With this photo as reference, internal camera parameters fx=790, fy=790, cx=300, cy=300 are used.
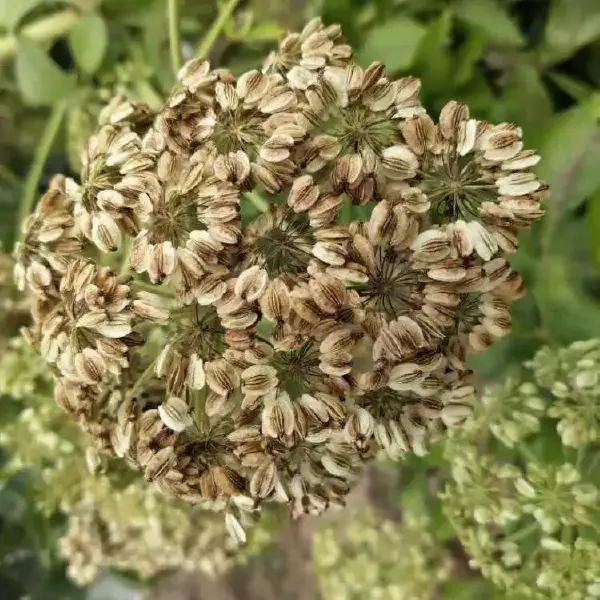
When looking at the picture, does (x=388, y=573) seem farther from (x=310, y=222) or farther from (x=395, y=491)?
(x=310, y=222)

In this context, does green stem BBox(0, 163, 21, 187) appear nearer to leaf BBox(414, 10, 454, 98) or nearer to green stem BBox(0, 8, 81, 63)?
green stem BBox(0, 8, 81, 63)

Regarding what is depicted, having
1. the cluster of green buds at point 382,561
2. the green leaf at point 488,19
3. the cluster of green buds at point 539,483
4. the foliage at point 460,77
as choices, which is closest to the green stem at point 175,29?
the foliage at point 460,77

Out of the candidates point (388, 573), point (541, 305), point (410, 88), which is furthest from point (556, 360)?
point (388, 573)

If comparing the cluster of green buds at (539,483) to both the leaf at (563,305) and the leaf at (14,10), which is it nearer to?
the leaf at (563,305)

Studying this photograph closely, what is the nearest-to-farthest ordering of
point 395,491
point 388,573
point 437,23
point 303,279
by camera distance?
point 303,279 < point 437,23 < point 388,573 < point 395,491

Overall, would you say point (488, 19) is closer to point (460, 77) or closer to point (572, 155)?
point (460, 77)

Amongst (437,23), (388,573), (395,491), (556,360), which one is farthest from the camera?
(395,491)

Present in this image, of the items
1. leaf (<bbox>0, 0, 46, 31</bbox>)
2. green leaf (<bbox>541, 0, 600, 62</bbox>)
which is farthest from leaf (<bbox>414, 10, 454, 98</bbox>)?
leaf (<bbox>0, 0, 46, 31</bbox>)
